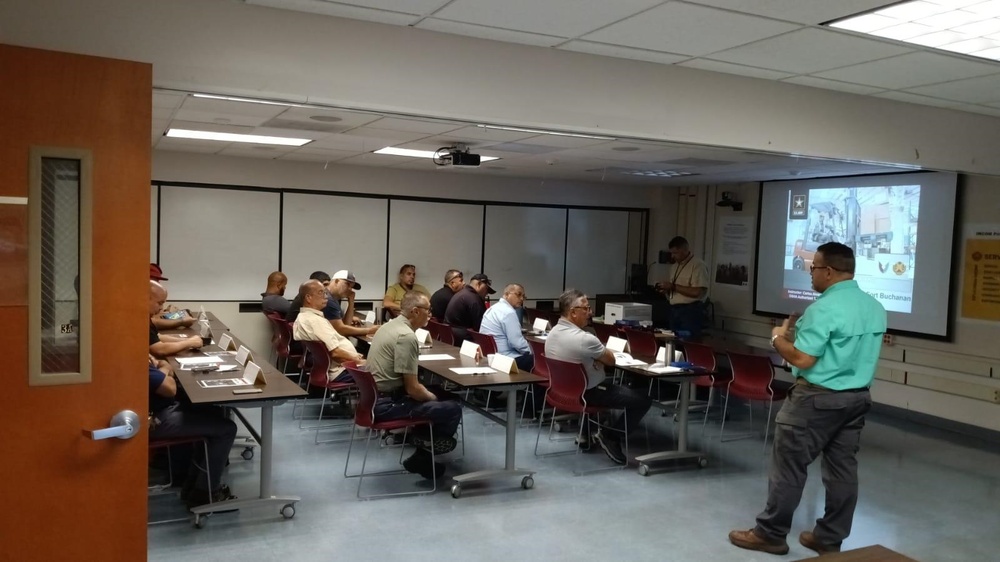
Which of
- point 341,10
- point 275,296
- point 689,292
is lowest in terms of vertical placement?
point 275,296

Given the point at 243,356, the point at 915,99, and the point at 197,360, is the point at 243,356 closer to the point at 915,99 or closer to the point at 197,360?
the point at 197,360

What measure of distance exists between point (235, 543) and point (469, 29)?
2947mm

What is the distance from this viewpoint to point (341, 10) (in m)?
3.34

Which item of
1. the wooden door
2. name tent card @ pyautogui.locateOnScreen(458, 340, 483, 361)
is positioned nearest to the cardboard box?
name tent card @ pyautogui.locateOnScreen(458, 340, 483, 361)

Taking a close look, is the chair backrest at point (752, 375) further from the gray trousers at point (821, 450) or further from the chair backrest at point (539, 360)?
the gray trousers at point (821, 450)

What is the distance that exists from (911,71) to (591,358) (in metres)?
2.74

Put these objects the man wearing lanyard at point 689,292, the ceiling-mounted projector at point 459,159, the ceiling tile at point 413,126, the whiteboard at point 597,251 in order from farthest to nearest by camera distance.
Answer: the whiteboard at point 597,251 < the man wearing lanyard at point 689,292 < the ceiling-mounted projector at point 459,159 < the ceiling tile at point 413,126

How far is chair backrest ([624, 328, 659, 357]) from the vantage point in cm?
719

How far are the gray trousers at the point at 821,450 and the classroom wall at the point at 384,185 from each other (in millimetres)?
6303

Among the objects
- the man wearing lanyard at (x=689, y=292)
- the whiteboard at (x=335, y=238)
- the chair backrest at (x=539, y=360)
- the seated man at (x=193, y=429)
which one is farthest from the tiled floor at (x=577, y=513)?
the whiteboard at (x=335, y=238)

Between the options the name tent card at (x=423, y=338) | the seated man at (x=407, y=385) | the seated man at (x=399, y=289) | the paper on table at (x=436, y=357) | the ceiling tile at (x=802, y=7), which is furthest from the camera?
the seated man at (x=399, y=289)

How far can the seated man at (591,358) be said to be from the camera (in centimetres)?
551

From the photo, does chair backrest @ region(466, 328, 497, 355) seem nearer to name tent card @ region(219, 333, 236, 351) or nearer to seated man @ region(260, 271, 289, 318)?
name tent card @ region(219, 333, 236, 351)

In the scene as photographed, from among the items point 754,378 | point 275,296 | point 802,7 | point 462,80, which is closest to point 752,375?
point 754,378
